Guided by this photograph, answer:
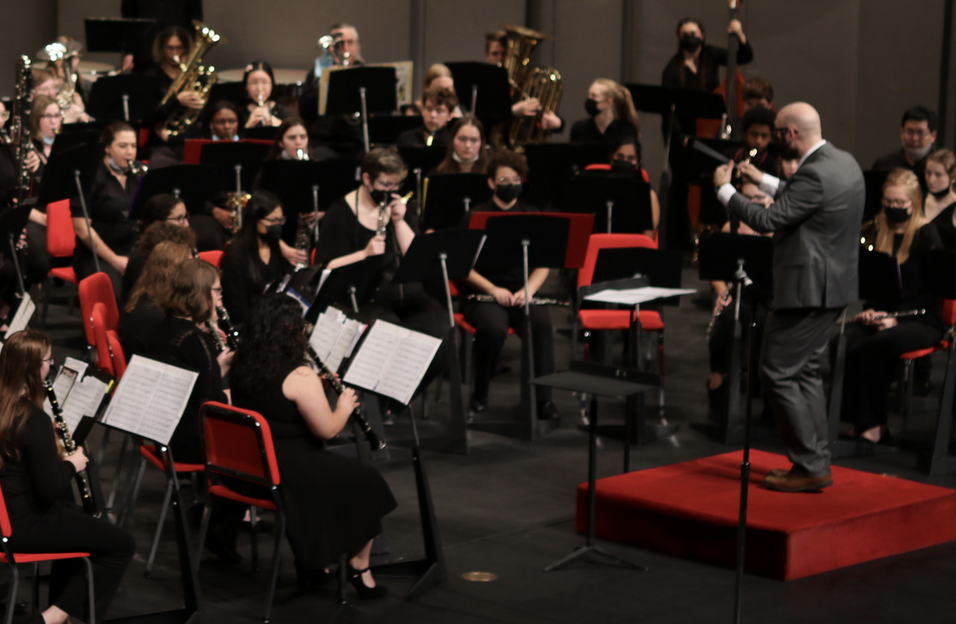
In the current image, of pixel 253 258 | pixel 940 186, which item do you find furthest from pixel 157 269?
pixel 940 186

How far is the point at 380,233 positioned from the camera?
6.03 meters

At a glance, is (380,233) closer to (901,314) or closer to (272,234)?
(272,234)

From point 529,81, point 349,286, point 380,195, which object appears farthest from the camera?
point 529,81

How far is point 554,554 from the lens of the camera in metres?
4.52

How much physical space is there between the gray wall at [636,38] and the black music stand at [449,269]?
19.0 feet

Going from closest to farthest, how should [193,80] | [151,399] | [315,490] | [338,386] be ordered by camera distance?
1. [151,399]
2. [315,490]
3. [338,386]
4. [193,80]

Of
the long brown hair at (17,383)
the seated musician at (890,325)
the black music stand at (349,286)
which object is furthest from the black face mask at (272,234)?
the seated musician at (890,325)

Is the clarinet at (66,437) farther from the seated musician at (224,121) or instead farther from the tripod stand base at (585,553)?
the seated musician at (224,121)

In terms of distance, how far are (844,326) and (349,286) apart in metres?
2.32

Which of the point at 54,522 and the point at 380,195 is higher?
the point at 380,195

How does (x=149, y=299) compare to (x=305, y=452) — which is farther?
(x=149, y=299)

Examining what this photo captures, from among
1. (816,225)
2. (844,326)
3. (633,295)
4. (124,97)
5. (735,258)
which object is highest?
(124,97)

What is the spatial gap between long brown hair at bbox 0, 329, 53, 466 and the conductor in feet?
8.04

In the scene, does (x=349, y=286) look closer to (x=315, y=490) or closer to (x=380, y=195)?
(x=380, y=195)
